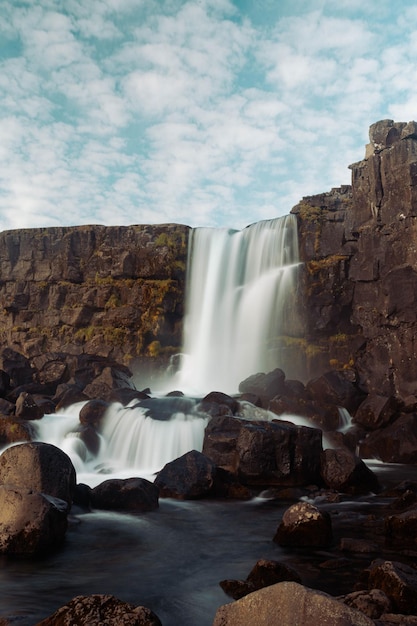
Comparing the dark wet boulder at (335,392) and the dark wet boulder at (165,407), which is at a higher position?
the dark wet boulder at (335,392)

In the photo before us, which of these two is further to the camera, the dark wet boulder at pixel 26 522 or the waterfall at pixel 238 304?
the waterfall at pixel 238 304

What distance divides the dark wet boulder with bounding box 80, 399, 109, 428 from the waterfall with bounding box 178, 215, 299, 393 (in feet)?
34.7

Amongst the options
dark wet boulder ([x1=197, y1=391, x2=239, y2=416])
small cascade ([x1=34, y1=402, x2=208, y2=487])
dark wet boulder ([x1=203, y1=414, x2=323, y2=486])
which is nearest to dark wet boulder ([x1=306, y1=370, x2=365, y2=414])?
dark wet boulder ([x1=197, y1=391, x2=239, y2=416])

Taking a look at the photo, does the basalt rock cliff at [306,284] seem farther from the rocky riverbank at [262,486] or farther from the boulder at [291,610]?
the boulder at [291,610]

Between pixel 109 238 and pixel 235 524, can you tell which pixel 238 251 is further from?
pixel 235 524

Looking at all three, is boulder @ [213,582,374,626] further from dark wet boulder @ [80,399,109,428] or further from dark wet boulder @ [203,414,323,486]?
dark wet boulder @ [80,399,109,428]

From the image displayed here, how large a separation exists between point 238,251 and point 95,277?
11.1m

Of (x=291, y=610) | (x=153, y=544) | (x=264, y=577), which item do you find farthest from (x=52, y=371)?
(x=291, y=610)

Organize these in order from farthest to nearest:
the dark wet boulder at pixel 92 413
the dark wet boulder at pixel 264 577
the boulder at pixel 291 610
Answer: the dark wet boulder at pixel 92 413 < the dark wet boulder at pixel 264 577 < the boulder at pixel 291 610

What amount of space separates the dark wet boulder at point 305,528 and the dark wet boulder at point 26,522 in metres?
4.13

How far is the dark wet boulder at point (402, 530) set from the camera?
956 cm

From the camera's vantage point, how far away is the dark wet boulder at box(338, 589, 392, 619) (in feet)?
19.2

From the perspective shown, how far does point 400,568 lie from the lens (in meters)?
6.80

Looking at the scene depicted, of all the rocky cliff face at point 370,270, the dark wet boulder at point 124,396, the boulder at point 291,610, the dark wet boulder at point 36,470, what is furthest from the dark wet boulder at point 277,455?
the rocky cliff face at point 370,270
